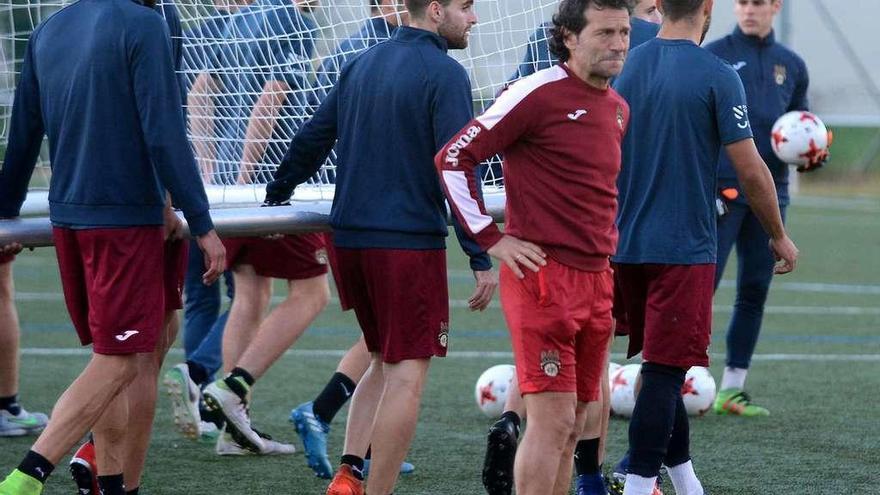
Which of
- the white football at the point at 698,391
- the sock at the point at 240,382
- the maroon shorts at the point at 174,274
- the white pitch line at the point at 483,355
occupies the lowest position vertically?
the white pitch line at the point at 483,355

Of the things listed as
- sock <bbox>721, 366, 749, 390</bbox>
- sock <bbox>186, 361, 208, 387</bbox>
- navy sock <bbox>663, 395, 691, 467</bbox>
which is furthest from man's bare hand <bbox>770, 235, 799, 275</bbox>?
sock <bbox>186, 361, 208, 387</bbox>

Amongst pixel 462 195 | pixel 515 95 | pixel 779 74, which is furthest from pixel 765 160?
pixel 462 195

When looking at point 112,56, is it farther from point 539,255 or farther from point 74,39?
point 539,255

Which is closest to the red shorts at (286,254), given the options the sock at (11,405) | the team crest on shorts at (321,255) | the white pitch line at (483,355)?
the team crest on shorts at (321,255)

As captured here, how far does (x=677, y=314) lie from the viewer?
16.5 ft

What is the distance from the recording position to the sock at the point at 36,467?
16.0 feet

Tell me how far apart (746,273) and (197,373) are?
2.72 metres

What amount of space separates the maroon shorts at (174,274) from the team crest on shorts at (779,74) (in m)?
3.32

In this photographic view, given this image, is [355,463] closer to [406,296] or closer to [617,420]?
[406,296]

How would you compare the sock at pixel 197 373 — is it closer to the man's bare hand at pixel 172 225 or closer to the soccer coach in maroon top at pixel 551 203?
the man's bare hand at pixel 172 225

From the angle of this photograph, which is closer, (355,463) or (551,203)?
(551,203)

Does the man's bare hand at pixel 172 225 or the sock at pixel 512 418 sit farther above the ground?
the man's bare hand at pixel 172 225

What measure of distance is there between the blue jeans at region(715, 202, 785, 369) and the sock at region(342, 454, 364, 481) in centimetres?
252

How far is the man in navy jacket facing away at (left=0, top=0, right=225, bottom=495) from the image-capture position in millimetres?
4777
